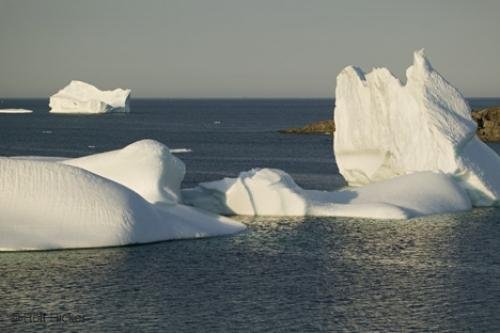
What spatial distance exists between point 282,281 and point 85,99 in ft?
424

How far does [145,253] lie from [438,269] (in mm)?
8424

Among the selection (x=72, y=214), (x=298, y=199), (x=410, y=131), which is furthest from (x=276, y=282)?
(x=410, y=131)

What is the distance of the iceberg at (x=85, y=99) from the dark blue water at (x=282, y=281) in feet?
389

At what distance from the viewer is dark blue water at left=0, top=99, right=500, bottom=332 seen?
61.5ft

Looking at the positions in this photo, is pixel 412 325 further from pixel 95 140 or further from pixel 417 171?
pixel 95 140

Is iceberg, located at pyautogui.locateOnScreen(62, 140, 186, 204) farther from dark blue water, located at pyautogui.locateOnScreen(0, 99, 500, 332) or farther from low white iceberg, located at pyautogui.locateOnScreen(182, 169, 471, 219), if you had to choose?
dark blue water, located at pyautogui.locateOnScreen(0, 99, 500, 332)

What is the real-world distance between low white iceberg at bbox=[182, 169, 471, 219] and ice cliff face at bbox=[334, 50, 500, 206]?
106 inches

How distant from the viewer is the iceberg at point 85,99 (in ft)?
481

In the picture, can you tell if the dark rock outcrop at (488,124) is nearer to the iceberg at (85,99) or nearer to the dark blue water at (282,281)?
the dark blue water at (282,281)

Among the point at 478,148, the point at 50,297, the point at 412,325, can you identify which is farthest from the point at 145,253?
the point at 478,148

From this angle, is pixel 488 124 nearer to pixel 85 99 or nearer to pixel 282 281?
pixel 282 281

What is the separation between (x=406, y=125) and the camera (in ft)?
130

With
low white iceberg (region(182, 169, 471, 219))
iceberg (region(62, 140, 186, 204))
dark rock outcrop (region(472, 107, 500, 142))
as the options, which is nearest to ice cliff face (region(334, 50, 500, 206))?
low white iceberg (region(182, 169, 471, 219))

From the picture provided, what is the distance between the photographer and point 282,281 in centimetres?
2253
